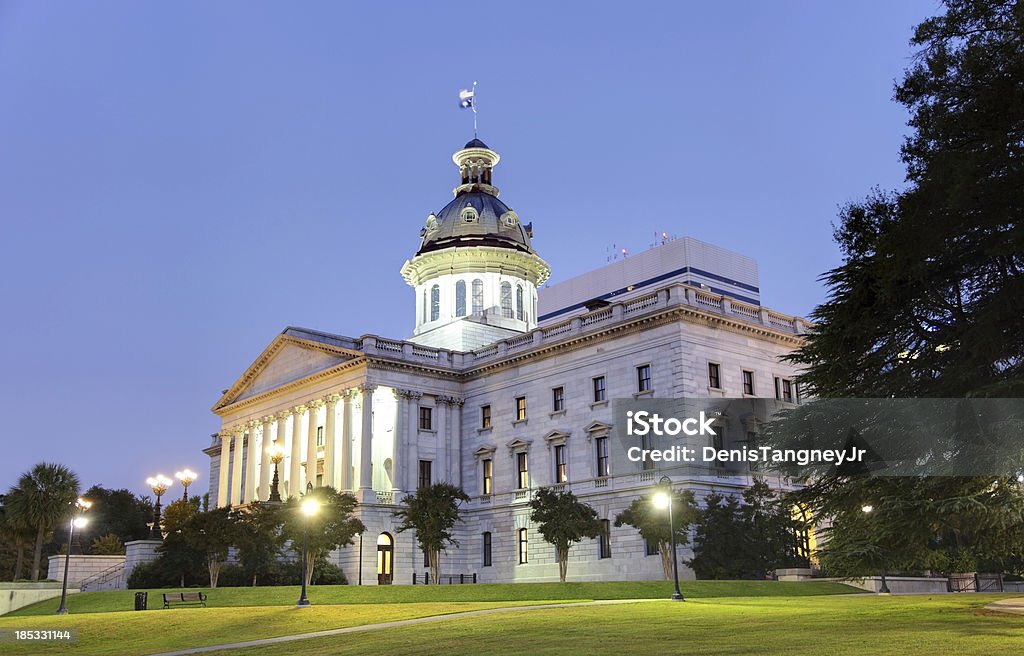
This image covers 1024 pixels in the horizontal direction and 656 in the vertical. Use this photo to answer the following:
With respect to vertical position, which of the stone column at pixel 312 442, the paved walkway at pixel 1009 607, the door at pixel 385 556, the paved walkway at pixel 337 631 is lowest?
the paved walkway at pixel 337 631

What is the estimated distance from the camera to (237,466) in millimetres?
78500

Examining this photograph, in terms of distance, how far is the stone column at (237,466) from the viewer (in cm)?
7746

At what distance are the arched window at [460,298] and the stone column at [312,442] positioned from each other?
48.9ft

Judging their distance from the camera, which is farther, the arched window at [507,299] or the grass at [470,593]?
the arched window at [507,299]

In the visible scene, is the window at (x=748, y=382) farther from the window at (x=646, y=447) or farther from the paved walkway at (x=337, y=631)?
the paved walkway at (x=337, y=631)

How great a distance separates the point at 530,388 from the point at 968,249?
42.3 metres

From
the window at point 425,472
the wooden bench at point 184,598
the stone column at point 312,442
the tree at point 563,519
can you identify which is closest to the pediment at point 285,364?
the stone column at point 312,442

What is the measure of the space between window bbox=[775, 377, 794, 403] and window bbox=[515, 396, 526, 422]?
51.6ft

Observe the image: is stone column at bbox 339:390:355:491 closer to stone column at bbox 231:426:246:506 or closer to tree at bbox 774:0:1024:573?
stone column at bbox 231:426:246:506

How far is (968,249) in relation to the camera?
23344 mm

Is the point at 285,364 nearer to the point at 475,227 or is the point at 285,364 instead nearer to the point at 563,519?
the point at 475,227

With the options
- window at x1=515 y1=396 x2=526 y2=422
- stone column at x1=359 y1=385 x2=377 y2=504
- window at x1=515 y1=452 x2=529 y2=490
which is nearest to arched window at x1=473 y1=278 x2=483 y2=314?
window at x1=515 y1=396 x2=526 y2=422

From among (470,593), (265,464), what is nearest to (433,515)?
(470,593)

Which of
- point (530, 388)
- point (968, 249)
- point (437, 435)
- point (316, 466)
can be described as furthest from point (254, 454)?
point (968, 249)
